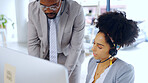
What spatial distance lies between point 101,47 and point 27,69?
658 millimetres

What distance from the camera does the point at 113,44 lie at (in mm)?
1158

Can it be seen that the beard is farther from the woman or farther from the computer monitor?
the computer monitor

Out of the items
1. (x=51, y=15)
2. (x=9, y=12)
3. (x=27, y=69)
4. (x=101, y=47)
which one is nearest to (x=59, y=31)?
(x=51, y=15)

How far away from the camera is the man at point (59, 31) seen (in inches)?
52.7

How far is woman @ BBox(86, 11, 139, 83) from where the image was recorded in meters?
1.11

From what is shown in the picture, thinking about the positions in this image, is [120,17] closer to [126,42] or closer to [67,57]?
[126,42]

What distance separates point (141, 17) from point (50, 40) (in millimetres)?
5218

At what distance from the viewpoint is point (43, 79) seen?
23.1 inches

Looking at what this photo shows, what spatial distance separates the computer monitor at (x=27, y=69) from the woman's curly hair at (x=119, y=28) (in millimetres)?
677

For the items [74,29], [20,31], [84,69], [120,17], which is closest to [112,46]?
[120,17]

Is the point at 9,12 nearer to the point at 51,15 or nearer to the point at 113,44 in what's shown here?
the point at 51,15

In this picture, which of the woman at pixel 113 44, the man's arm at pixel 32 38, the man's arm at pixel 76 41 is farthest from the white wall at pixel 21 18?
the woman at pixel 113 44

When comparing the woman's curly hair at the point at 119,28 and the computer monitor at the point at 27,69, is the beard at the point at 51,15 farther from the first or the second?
the computer monitor at the point at 27,69

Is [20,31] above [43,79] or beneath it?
beneath
